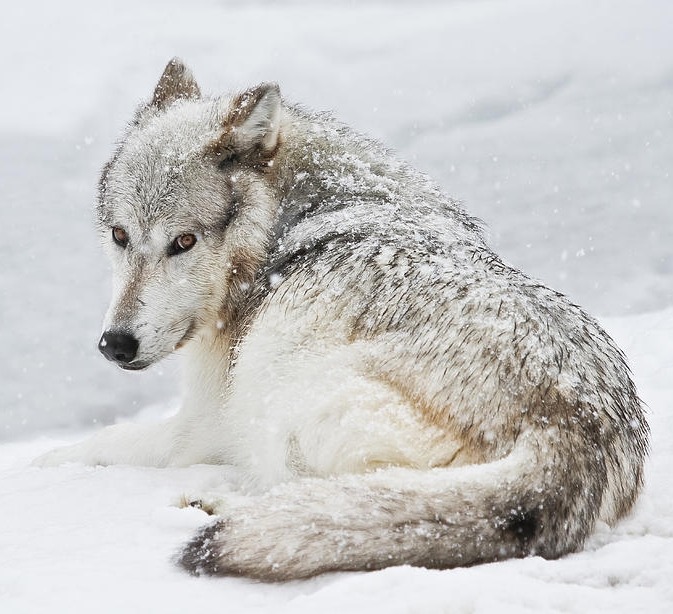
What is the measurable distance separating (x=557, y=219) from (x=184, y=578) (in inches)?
361

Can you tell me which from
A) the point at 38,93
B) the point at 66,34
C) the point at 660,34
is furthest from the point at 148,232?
the point at 660,34

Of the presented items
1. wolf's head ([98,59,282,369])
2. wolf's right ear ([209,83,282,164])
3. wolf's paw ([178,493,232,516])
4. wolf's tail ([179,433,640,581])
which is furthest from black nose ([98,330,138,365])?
wolf's tail ([179,433,640,581])

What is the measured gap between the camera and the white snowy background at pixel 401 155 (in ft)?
8.37

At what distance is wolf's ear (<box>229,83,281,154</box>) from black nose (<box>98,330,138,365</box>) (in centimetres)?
109

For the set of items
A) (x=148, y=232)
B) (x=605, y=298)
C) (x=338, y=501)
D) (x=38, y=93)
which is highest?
(x=148, y=232)

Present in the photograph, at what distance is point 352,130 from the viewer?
4848 millimetres

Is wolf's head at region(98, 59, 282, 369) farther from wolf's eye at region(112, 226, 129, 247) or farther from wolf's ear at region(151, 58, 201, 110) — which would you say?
wolf's ear at region(151, 58, 201, 110)

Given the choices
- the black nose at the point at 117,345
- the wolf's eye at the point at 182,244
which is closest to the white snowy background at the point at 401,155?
the black nose at the point at 117,345

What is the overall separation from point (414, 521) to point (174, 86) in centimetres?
314

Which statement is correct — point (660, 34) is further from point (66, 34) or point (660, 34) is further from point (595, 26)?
point (66, 34)

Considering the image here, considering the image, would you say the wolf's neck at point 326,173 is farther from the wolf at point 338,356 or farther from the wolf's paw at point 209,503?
the wolf's paw at point 209,503

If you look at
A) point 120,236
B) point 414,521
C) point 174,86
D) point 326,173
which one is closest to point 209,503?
point 414,521

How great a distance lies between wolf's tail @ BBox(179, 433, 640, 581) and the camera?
255 cm

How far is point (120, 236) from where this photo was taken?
414 cm
